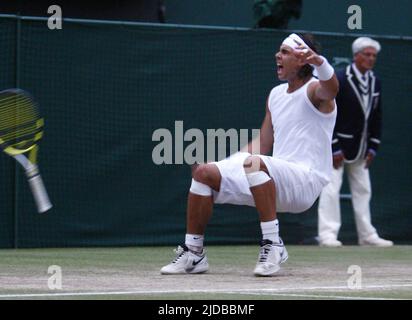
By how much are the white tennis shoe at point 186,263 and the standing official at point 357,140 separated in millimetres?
4663

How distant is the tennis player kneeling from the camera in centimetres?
836

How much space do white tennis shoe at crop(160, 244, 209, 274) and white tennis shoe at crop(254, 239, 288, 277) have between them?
18.0 inches

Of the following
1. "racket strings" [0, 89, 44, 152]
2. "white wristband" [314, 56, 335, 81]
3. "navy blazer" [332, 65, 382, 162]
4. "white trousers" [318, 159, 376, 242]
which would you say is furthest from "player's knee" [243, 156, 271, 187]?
"navy blazer" [332, 65, 382, 162]

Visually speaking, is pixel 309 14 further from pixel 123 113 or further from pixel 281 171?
pixel 281 171

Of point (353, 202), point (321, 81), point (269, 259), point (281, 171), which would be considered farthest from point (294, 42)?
point (353, 202)

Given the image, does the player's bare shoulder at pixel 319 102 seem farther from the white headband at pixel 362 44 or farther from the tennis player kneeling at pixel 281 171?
the white headband at pixel 362 44

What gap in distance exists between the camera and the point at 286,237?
44.2 feet

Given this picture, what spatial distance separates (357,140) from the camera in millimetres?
13219

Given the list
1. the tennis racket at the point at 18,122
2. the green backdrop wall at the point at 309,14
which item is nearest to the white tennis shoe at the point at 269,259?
the tennis racket at the point at 18,122

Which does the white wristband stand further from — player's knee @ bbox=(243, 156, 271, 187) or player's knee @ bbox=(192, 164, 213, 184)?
player's knee @ bbox=(192, 164, 213, 184)

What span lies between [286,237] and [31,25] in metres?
3.72

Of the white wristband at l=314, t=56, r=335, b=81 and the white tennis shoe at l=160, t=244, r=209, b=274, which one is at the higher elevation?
the white wristband at l=314, t=56, r=335, b=81
